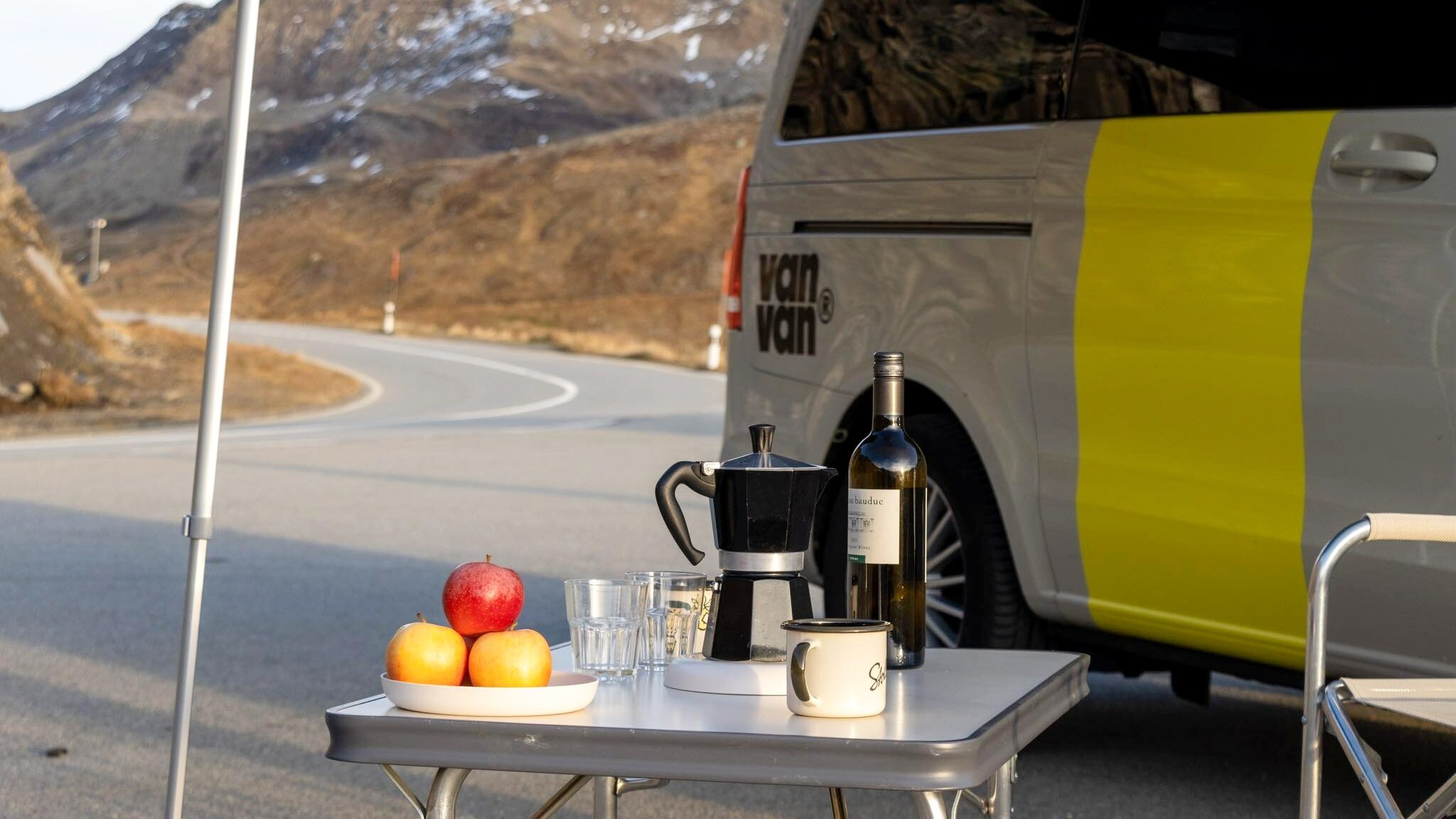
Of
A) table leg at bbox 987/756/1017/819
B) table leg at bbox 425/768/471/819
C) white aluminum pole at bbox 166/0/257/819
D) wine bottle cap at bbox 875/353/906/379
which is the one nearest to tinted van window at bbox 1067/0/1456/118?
wine bottle cap at bbox 875/353/906/379

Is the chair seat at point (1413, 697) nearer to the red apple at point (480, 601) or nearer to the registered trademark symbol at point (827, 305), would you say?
the red apple at point (480, 601)

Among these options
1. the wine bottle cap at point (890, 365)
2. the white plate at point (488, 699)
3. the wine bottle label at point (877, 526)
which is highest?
the wine bottle cap at point (890, 365)

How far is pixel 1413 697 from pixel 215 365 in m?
2.07

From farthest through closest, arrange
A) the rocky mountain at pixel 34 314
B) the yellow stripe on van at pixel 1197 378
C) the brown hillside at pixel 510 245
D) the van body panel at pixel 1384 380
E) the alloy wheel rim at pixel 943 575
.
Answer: the brown hillside at pixel 510 245, the rocky mountain at pixel 34 314, the alloy wheel rim at pixel 943 575, the yellow stripe on van at pixel 1197 378, the van body panel at pixel 1384 380

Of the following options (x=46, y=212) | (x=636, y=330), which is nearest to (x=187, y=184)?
(x=46, y=212)

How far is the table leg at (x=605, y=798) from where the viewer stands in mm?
3078

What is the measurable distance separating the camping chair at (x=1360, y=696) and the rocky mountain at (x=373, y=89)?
110 metres

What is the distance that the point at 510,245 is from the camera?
7988cm

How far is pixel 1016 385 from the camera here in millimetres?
4703

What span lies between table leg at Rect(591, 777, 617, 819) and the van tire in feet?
5.89

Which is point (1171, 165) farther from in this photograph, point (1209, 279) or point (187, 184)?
point (187, 184)

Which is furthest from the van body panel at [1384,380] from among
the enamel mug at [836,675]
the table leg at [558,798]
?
the table leg at [558,798]

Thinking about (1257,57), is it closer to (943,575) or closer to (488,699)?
(943,575)

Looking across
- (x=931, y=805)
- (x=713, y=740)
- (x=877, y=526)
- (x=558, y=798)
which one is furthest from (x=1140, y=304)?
(x=713, y=740)
